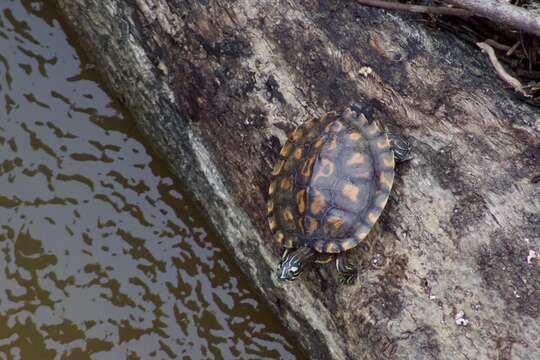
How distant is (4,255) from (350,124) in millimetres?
2954

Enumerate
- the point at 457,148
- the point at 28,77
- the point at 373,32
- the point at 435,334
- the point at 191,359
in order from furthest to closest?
the point at 28,77
the point at 191,359
the point at 373,32
the point at 457,148
the point at 435,334

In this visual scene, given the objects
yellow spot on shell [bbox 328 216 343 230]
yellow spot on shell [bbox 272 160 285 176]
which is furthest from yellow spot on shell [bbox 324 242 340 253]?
yellow spot on shell [bbox 272 160 285 176]

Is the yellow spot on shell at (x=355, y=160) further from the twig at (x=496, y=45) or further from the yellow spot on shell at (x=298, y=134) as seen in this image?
the twig at (x=496, y=45)

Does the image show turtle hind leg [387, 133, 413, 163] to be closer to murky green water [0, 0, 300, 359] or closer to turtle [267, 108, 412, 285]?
turtle [267, 108, 412, 285]

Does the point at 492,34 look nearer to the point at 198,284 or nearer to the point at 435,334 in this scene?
the point at 435,334

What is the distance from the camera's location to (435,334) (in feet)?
9.71

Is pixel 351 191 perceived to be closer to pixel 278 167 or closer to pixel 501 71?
pixel 278 167

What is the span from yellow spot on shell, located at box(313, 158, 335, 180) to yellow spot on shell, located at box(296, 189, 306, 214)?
13 cm

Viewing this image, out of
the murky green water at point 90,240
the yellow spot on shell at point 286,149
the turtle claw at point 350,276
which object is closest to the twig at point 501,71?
the yellow spot on shell at point 286,149

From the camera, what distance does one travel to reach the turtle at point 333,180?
10.4ft

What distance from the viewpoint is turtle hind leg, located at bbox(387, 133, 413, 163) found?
315 centimetres

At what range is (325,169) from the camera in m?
3.25

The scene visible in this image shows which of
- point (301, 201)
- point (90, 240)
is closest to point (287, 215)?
point (301, 201)

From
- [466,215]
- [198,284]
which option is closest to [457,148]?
[466,215]
